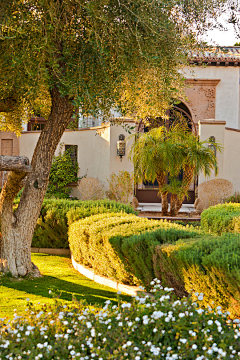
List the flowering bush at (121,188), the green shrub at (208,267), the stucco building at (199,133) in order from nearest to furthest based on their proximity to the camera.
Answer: the green shrub at (208,267) → the flowering bush at (121,188) → the stucco building at (199,133)

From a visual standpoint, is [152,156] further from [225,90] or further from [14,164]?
[225,90]

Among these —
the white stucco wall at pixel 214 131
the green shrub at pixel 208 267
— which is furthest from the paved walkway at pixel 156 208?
the green shrub at pixel 208 267

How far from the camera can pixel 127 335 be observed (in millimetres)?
2637

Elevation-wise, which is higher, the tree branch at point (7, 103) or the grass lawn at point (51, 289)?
the tree branch at point (7, 103)

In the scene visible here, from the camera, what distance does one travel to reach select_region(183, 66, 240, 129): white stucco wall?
1435 cm

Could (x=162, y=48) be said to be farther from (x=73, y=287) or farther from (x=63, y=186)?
(x=63, y=186)

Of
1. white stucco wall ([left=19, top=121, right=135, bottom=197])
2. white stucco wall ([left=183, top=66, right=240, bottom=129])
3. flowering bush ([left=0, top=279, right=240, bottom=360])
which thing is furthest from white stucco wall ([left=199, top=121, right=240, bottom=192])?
flowering bush ([left=0, top=279, right=240, bottom=360])

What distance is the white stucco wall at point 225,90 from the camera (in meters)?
14.4

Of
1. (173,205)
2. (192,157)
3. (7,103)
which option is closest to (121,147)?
(173,205)

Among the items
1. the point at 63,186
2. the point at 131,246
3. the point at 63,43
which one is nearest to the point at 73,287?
the point at 131,246

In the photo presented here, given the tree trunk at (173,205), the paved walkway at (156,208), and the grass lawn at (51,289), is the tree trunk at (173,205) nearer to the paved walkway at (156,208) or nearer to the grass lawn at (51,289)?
the paved walkway at (156,208)

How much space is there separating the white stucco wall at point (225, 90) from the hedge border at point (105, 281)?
10.1 m

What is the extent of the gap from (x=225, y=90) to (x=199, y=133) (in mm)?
3439

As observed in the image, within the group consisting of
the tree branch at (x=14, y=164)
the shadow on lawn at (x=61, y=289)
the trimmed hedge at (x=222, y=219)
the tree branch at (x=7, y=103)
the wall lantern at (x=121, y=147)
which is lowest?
the shadow on lawn at (x=61, y=289)
